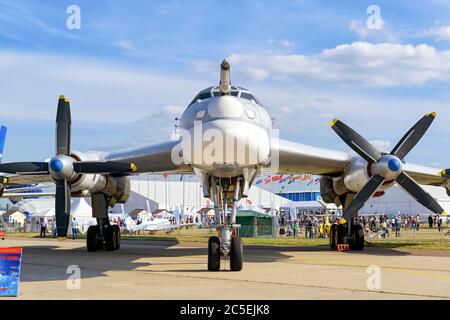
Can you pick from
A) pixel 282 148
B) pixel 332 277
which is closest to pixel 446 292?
pixel 332 277

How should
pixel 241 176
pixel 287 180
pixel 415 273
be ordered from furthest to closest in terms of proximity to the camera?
pixel 287 180 → pixel 241 176 → pixel 415 273

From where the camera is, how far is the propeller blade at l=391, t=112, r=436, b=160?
16594mm

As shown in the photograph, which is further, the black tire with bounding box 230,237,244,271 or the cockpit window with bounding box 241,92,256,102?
the cockpit window with bounding box 241,92,256,102

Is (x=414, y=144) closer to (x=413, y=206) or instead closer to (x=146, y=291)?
(x=146, y=291)

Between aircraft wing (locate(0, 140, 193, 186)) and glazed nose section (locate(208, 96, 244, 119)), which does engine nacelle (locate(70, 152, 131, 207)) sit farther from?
glazed nose section (locate(208, 96, 244, 119))

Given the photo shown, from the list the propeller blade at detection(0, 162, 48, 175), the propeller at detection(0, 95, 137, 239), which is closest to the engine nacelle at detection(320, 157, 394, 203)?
the propeller at detection(0, 95, 137, 239)

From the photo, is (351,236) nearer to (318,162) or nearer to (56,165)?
(318,162)

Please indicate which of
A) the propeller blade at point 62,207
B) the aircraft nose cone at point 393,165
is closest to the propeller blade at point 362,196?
the aircraft nose cone at point 393,165

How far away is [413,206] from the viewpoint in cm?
5484

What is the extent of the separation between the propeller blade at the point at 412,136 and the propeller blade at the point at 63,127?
958 cm

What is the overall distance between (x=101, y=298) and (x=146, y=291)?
96cm

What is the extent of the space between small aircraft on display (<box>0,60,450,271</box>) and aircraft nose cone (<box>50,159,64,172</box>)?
3 cm

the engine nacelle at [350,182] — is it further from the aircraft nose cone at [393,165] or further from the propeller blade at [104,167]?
the propeller blade at [104,167]

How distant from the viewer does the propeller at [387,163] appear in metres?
15.6
